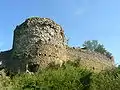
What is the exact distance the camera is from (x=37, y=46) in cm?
2238

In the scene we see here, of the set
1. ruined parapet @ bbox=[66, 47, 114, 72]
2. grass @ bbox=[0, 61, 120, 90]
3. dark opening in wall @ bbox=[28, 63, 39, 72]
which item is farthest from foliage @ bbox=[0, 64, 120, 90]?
ruined parapet @ bbox=[66, 47, 114, 72]

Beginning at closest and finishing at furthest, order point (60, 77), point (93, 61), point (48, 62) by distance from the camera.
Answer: point (60, 77) < point (48, 62) < point (93, 61)

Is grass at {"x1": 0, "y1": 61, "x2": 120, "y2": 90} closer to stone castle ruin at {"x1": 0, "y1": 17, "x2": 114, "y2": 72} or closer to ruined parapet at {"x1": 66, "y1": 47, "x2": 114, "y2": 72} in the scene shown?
stone castle ruin at {"x1": 0, "y1": 17, "x2": 114, "y2": 72}

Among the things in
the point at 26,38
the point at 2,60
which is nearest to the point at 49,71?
the point at 26,38

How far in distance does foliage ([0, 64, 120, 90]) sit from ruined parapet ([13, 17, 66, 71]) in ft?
3.17

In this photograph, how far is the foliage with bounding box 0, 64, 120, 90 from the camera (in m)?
18.0

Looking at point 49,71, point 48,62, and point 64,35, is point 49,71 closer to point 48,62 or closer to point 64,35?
point 48,62

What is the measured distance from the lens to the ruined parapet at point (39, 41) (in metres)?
22.3

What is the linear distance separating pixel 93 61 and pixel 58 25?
3.84 metres

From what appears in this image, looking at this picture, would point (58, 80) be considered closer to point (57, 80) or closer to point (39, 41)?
point (57, 80)

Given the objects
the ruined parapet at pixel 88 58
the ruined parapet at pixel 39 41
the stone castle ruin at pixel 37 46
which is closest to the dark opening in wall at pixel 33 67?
the stone castle ruin at pixel 37 46

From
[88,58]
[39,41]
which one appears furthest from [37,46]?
[88,58]

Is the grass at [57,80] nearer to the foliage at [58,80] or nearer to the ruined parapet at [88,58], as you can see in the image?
the foliage at [58,80]

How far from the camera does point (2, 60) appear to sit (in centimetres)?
2478
